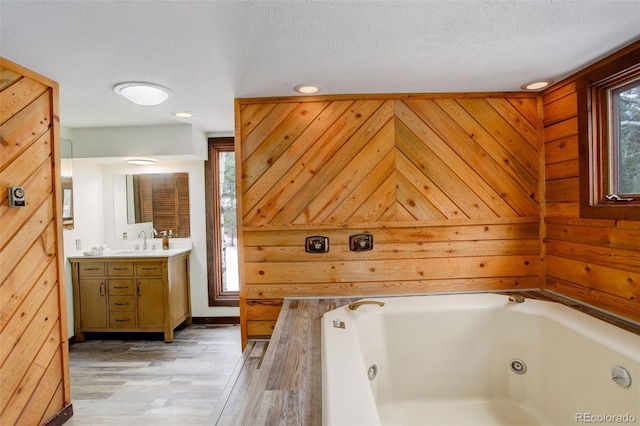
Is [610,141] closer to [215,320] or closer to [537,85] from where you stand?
[537,85]

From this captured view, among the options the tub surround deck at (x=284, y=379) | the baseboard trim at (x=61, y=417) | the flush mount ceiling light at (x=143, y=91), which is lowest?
the baseboard trim at (x=61, y=417)

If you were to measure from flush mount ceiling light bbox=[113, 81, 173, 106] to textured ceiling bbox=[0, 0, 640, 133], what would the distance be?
0.05 meters

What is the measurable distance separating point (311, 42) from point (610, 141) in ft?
5.74

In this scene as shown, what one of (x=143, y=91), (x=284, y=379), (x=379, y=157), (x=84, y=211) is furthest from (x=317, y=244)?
(x=84, y=211)

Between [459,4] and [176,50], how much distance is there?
50.4 inches

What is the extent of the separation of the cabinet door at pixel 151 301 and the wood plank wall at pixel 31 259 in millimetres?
1146

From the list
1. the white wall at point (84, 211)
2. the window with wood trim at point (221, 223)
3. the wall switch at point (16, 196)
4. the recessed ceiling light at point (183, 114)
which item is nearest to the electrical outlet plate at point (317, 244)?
the recessed ceiling light at point (183, 114)

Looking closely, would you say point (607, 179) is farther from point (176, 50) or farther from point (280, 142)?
point (176, 50)

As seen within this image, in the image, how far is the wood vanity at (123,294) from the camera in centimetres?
314

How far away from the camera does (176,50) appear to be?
58.9 inches

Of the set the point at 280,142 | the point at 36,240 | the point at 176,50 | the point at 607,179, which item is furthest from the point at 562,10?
the point at 36,240

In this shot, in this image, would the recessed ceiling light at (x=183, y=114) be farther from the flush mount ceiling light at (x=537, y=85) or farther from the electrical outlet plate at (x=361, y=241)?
the flush mount ceiling light at (x=537, y=85)

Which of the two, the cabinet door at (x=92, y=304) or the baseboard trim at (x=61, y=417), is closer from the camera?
the baseboard trim at (x=61, y=417)

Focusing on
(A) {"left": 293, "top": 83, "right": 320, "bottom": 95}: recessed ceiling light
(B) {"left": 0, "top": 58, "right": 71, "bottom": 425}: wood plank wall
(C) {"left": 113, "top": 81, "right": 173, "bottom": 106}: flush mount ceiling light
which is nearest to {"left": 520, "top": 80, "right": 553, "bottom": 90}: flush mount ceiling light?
(A) {"left": 293, "top": 83, "right": 320, "bottom": 95}: recessed ceiling light
